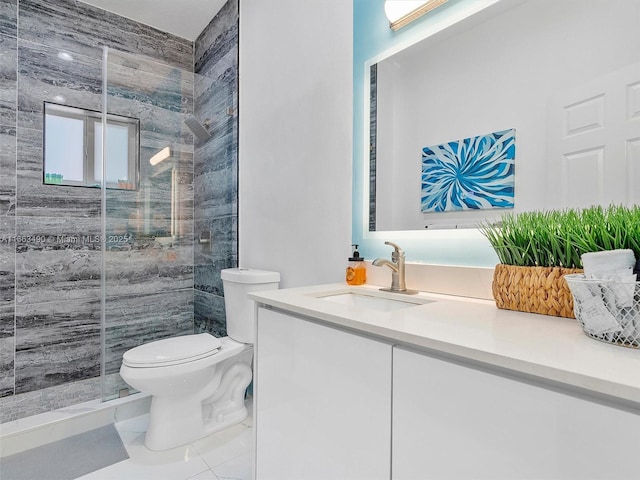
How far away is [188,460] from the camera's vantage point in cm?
163

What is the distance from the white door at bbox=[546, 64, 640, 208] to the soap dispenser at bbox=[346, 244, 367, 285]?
0.67 meters

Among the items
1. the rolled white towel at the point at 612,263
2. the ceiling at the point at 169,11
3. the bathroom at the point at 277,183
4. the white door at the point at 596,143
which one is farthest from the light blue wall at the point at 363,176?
the ceiling at the point at 169,11

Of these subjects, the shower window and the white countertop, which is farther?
the shower window

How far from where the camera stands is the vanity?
497 mm

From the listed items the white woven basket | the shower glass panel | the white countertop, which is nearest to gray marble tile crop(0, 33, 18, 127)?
the shower glass panel

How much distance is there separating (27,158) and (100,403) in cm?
149

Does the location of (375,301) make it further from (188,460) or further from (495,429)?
(188,460)

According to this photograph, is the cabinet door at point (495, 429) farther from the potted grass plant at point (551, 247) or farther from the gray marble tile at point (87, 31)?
the gray marble tile at point (87, 31)

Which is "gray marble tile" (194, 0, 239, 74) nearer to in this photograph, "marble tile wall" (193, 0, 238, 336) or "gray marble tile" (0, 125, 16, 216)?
"marble tile wall" (193, 0, 238, 336)

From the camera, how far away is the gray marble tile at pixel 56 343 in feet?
6.66

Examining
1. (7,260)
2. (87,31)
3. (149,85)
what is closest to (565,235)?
(149,85)

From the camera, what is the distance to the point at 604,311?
62 centimetres

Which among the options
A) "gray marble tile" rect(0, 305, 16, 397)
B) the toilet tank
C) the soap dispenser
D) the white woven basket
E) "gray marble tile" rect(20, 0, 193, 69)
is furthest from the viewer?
"gray marble tile" rect(20, 0, 193, 69)

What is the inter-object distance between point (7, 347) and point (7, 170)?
1.00 m
